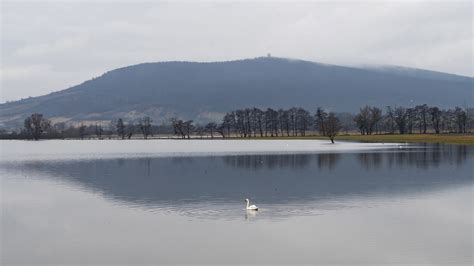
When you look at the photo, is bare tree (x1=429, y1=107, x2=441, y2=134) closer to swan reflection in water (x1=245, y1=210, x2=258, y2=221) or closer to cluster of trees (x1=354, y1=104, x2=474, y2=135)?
cluster of trees (x1=354, y1=104, x2=474, y2=135)

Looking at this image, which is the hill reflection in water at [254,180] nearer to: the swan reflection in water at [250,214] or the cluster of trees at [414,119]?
the swan reflection in water at [250,214]

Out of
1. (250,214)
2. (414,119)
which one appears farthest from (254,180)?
(414,119)

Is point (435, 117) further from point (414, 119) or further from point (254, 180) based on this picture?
point (254, 180)

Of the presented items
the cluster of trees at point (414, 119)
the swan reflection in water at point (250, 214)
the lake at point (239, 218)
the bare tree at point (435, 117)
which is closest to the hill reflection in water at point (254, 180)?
the lake at point (239, 218)

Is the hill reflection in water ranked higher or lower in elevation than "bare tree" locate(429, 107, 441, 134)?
lower

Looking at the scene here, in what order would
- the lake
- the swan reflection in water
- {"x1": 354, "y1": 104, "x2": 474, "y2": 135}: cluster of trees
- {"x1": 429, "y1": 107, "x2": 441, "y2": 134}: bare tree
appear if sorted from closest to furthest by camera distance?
1. the lake
2. the swan reflection in water
3. {"x1": 354, "y1": 104, "x2": 474, "y2": 135}: cluster of trees
4. {"x1": 429, "y1": 107, "x2": 441, "y2": 134}: bare tree

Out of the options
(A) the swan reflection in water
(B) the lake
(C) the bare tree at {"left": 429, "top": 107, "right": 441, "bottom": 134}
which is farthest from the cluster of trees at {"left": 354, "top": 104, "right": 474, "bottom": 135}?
(A) the swan reflection in water

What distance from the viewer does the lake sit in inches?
881

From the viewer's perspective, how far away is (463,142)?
11894cm

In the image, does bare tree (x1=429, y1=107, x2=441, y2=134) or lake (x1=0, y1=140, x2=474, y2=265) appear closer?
lake (x1=0, y1=140, x2=474, y2=265)

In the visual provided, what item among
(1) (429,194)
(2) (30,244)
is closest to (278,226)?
(2) (30,244)

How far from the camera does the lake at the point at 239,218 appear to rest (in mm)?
22375

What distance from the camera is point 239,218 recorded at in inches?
1165

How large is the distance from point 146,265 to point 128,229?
668 centimetres
